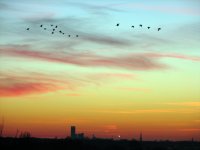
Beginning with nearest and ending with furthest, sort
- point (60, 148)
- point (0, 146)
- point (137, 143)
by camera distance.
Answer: point (0, 146) < point (60, 148) < point (137, 143)

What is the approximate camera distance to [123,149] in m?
162

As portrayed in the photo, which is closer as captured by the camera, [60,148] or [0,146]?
[0,146]

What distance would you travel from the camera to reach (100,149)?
515 feet

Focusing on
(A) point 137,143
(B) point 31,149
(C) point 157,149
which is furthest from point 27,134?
(A) point 137,143

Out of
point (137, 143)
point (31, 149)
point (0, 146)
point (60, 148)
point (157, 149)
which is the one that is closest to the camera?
point (0, 146)

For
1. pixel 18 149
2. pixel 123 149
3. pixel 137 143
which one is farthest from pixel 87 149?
pixel 137 143

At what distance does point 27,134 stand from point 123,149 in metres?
43.6

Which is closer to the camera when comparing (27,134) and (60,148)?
(27,134)

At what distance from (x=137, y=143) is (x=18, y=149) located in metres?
89.9

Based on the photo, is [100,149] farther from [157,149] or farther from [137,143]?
[137,143]

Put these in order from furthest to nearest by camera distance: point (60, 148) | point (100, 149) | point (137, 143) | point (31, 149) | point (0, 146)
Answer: point (137, 143)
point (100, 149)
point (60, 148)
point (31, 149)
point (0, 146)

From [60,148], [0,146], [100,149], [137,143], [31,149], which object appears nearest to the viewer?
[0,146]

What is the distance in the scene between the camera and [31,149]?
399 feet

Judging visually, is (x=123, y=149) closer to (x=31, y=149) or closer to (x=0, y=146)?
(x=31, y=149)
